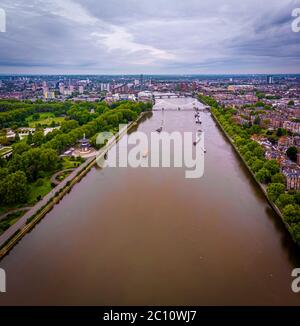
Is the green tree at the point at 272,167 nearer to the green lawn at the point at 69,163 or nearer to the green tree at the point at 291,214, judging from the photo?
the green tree at the point at 291,214

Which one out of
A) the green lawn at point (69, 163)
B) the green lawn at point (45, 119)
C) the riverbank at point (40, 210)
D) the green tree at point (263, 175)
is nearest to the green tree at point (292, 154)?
the green tree at point (263, 175)

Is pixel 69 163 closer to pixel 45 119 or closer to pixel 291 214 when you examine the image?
pixel 291 214

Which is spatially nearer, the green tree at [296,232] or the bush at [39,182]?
the green tree at [296,232]

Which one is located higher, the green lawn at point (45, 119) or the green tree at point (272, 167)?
the green lawn at point (45, 119)

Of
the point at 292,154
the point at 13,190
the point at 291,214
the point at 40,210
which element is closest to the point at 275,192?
the point at 291,214

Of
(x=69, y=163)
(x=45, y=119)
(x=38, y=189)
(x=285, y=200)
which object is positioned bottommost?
(x=38, y=189)
